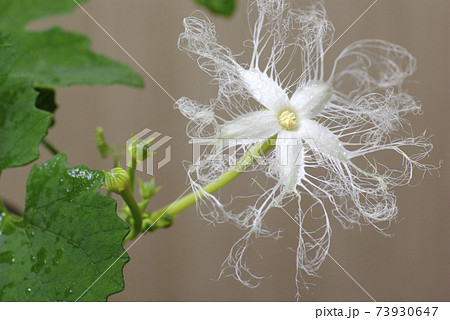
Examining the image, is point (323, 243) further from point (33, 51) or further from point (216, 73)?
point (33, 51)

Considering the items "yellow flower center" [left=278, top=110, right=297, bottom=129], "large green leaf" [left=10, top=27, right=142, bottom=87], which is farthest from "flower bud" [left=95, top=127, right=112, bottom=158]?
"yellow flower center" [left=278, top=110, right=297, bottom=129]

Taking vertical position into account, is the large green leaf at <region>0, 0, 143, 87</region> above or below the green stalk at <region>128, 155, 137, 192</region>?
above

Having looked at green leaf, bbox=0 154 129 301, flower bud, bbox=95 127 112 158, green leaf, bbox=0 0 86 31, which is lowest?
green leaf, bbox=0 154 129 301

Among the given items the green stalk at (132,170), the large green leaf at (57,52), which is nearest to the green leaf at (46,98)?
the large green leaf at (57,52)

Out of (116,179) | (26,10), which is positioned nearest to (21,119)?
(116,179)

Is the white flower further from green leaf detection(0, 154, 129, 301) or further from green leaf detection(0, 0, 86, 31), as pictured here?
green leaf detection(0, 0, 86, 31)

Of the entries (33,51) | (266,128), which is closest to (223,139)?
(266,128)
